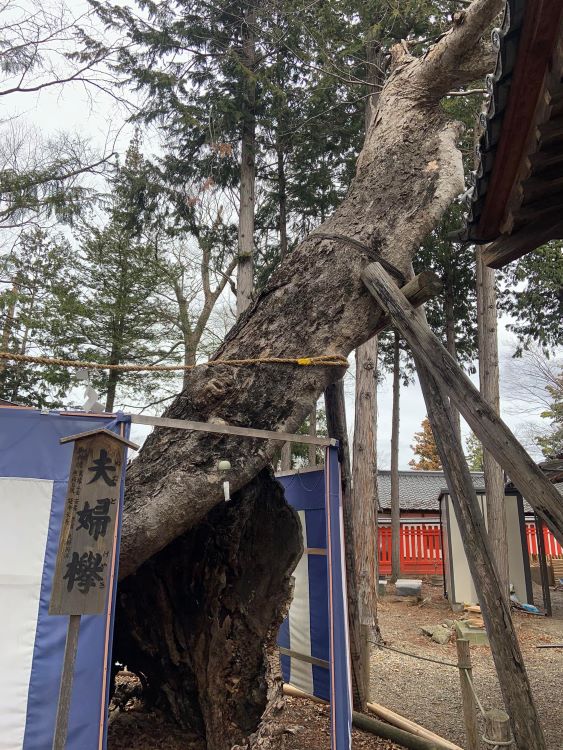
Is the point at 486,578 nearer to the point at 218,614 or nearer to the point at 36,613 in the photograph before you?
the point at 218,614

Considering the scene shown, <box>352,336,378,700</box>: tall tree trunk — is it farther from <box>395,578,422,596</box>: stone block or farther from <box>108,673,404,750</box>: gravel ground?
<box>395,578,422,596</box>: stone block

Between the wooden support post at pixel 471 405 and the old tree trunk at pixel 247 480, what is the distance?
27 centimetres

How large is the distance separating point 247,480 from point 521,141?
2.36 metres

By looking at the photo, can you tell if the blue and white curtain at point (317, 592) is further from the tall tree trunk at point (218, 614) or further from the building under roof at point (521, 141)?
the building under roof at point (521, 141)

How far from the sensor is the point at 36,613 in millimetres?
2531

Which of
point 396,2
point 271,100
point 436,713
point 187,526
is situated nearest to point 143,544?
point 187,526

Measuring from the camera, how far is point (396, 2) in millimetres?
9273

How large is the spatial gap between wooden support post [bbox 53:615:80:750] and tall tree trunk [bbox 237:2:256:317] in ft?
28.4

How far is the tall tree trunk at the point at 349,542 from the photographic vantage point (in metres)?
4.54

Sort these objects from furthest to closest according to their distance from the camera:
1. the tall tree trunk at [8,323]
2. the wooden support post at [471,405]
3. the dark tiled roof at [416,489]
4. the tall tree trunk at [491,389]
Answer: the dark tiled roof at [416,489]
the tall tree trunk at [8,323]
the tall tree trunk at [491,389]
the wooden support post at [471,405]

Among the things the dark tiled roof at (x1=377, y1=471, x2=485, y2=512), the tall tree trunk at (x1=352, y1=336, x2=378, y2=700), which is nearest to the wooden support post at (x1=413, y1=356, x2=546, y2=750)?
the tall tree trunk at (x1=352, y1=336, x2=378, y2=700)

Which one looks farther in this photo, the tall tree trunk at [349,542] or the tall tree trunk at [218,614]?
the tall tree trunk at [349,542]

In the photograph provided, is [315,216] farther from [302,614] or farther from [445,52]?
[302,614]

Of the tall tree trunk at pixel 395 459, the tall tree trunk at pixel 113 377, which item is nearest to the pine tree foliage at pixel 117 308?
the tall tree trunk at pixel 113 377
